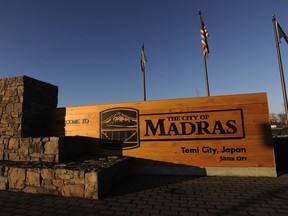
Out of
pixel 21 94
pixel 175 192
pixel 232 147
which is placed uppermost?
pixel 21 94

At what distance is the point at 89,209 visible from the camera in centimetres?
421

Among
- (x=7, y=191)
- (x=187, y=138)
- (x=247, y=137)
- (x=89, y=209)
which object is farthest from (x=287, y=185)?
(x=7, y=191)

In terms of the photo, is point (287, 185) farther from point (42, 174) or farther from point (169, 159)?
point (42, 174)

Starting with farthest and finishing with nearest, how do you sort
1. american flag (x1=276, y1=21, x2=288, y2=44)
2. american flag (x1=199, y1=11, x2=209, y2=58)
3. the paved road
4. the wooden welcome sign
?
american flag (x1=199, y1=11, x2=209, y2=58), american flag (x1=276, y1=21, x2=288, y2=44), the wooden welcome sign, the paved road

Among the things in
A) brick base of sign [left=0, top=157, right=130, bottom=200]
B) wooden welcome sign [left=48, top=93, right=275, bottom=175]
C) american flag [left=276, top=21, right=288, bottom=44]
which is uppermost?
american flag [left=276, top=21, right=288, bottom=44]

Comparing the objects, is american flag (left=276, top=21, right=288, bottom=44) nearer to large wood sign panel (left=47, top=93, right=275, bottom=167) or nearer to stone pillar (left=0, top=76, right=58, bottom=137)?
large wood sign panel (left=47, top=93, right=275, bottom=167)

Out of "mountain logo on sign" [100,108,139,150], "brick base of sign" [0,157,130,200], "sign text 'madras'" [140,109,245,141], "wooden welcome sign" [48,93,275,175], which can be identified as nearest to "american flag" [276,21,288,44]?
"wooden welcome sign" [48,93,275,175]

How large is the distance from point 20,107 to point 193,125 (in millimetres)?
6373

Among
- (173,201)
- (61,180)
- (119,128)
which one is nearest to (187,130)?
(119,128)

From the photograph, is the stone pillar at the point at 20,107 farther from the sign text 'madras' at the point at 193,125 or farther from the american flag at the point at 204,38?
the american flag at the point at 204,38

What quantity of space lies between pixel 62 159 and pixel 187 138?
13.9 ft

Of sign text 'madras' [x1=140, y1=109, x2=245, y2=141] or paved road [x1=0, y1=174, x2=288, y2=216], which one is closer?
paved road [x1=0, y1=174, x2=288, y2=216]

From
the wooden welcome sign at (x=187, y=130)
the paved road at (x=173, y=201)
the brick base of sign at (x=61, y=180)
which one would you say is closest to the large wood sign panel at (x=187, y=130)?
the wooden welcome sign at (x=187, y=130)

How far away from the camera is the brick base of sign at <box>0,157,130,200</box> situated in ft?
16.1
